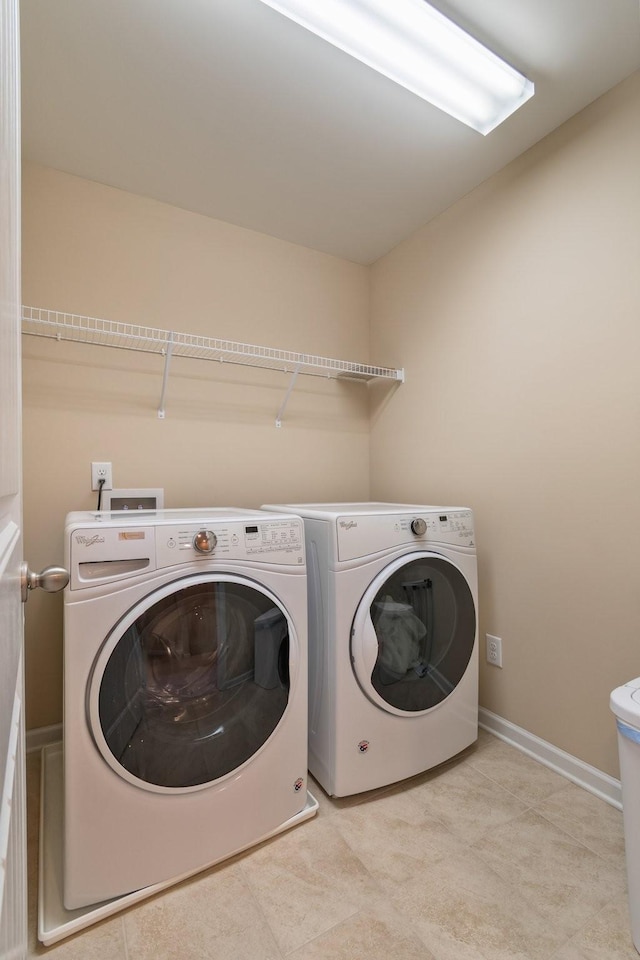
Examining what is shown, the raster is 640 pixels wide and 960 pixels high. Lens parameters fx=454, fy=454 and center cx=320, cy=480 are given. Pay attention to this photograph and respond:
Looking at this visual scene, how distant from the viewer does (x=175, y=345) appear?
1.96 meters

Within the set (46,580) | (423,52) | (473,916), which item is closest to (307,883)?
A: (473,916)

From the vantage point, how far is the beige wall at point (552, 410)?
1473 millimetres

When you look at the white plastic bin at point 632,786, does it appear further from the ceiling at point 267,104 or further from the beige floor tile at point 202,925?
the ceiling at point 267,104

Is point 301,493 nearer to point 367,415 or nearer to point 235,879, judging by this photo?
point 367,415

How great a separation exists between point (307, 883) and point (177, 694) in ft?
1.97

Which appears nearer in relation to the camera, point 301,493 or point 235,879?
point 235,879

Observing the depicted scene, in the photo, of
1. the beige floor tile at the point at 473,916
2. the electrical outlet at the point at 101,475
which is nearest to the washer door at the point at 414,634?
the beige floor tile at the point at 473,916

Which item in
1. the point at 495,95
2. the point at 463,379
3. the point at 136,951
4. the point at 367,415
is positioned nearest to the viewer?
the point at 136,951

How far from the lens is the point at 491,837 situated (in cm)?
135

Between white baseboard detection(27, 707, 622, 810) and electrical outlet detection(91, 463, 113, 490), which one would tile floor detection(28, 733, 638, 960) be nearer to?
white baseboard detection(27, 707, 622, 810)

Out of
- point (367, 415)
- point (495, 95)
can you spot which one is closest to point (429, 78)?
point (495, 95)

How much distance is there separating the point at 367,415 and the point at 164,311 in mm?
1208

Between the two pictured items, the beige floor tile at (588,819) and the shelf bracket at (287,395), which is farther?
the shelf bracket at (287,395)

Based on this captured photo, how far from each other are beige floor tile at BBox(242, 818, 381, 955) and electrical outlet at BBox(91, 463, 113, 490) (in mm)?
1396
